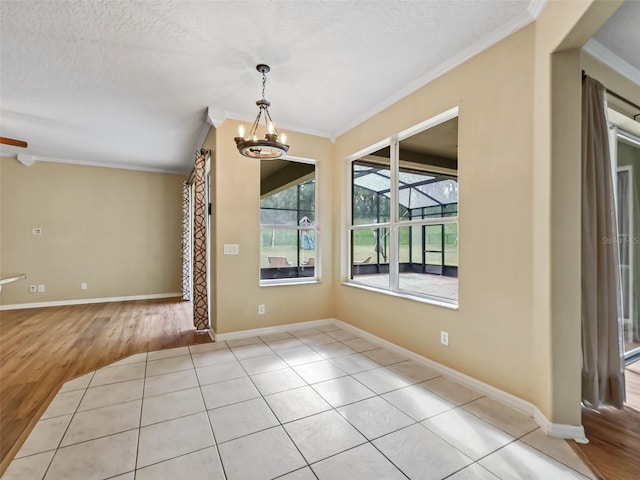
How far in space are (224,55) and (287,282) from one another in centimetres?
269

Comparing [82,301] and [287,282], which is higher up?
[287,282]

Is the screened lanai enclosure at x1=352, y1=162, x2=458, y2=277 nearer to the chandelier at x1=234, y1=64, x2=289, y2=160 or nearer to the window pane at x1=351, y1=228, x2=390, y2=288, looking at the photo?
the window pane at x1=351, y1=228, x2=390, y2=288

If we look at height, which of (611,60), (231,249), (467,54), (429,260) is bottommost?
(429,260)

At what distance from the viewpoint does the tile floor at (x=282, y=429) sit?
1607mm

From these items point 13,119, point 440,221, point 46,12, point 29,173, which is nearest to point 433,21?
point 440,221

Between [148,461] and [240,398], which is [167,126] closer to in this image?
[240,398]

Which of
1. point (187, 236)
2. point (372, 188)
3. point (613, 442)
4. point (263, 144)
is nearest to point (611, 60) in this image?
point (372, 188)

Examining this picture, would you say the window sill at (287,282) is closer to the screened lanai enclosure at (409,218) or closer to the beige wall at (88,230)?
the screened lanai enclosure at (409,218)

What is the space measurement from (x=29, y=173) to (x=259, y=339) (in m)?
5.48

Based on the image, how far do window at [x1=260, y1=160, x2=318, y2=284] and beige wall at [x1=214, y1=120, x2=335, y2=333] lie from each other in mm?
154

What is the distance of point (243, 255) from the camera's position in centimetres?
381

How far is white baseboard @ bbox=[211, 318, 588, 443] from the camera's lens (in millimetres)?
1848

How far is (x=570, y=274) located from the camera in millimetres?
1872

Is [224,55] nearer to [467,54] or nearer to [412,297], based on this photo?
[467,54]
